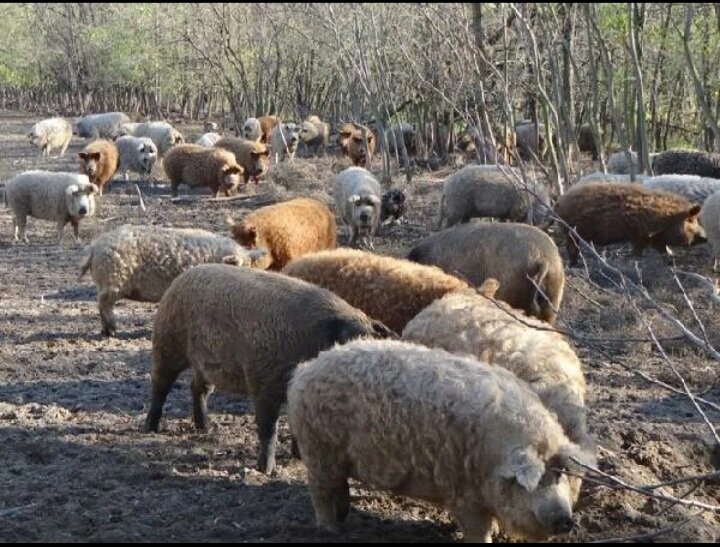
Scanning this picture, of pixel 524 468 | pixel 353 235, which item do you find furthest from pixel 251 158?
pixel 524 468

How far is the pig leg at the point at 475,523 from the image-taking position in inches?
178

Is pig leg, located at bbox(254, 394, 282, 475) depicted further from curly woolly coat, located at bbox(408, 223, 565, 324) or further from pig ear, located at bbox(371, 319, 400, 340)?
curly woolly coat, located at bbox(408, 223, 565, 324)

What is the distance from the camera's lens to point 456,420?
4484 millimetres

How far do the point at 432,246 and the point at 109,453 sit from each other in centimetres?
395

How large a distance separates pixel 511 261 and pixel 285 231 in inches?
112

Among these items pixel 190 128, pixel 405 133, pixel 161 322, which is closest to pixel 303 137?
pixel 405 133

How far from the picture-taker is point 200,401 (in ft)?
22.4

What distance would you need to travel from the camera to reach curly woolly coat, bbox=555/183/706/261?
39.9 feet

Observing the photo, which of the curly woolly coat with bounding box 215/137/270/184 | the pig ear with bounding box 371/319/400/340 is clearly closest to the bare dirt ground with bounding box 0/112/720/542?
the pig ear with bounding box 371/319/400/340

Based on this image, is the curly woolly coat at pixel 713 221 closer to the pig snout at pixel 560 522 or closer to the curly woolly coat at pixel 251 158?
the pig snout at pixel 560 522

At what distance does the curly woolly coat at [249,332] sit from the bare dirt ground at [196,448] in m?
0.41

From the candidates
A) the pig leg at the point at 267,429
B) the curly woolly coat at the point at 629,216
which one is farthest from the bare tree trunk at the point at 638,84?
the pig leg at the point at 267,429

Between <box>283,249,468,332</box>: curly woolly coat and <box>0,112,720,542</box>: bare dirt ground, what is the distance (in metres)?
1.08

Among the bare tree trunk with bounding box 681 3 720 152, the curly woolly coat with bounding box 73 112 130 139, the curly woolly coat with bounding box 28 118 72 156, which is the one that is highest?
the bare tree trunk with bounding box 681 3 720 152
